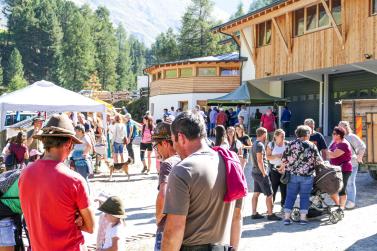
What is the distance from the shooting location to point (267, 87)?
27.8 m

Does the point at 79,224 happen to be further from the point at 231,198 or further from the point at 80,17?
the point at 80,17

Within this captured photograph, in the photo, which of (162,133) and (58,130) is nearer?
(58,130)

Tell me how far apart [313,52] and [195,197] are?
1921cm

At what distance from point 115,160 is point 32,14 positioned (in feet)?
239

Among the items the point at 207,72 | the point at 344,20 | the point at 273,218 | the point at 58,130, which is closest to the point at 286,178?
the point at 273,218

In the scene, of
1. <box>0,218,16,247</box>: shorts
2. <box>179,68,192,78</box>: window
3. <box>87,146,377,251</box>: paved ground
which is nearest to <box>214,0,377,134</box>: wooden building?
<box>179,68,192,78</box>: window

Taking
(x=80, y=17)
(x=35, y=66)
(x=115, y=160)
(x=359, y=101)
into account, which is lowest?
(x=115, y=160)

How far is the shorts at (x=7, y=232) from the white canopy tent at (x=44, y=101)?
33.5ft

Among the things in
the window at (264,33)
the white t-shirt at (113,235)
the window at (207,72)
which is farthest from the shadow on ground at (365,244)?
the window at (207,72)

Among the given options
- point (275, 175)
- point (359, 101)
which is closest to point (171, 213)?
point (275, 175)

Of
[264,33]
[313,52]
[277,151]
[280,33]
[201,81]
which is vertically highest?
[264,33]

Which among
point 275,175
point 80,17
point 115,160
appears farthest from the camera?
point 80,17

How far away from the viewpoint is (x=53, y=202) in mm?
3346

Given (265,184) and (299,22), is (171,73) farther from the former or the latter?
(265,184)
